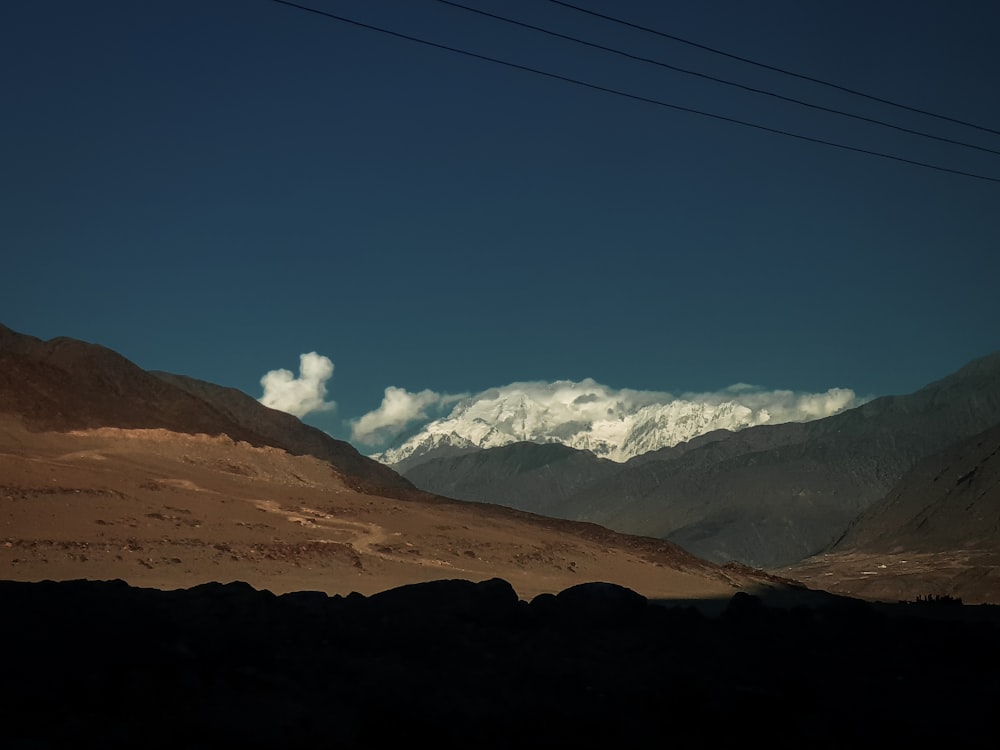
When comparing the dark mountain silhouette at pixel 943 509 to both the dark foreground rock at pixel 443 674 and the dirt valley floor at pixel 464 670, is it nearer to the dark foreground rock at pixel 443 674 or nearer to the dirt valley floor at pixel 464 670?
the dirt valley floor at pixel 464 670

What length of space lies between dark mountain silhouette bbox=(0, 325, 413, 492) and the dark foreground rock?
169ft

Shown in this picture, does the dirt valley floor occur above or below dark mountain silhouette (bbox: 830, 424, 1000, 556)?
below

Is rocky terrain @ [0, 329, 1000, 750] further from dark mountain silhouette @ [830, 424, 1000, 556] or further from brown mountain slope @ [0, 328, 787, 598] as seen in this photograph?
dark mountain silhouette @ [830, 424, 1000, 556]

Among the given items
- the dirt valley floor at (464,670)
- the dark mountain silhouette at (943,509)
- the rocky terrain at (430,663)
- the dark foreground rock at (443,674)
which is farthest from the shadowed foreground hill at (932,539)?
the dark foreground rock at (443,674)

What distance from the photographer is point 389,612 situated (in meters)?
17.2

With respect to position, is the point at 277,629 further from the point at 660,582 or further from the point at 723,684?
the point at 660,582

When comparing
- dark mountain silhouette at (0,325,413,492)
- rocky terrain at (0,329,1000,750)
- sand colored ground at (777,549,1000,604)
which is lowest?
rocky terrain at (0,329,1000,750)

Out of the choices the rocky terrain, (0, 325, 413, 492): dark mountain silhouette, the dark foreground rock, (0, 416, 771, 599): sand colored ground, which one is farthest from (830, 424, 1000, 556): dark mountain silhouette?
the dark foreground rock

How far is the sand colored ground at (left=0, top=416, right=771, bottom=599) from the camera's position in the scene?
3569 cm

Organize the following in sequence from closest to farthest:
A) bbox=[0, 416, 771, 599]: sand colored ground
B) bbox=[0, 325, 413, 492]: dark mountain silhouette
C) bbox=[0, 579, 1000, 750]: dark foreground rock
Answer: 1. bbox=[0, 579, 1000, 750]: dark foreground rock
2. bbox=[0, 416, 771, 599]: sand colored ground
3. bbox=[0, 325, 413, 492]: dark mountain silhouette

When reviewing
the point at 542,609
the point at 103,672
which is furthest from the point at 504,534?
the point at 103,672

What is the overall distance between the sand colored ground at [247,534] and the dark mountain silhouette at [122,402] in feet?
23.6

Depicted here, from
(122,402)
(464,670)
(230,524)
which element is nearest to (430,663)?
(464,670)

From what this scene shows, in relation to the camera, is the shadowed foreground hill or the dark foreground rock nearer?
the dark foreground rock
